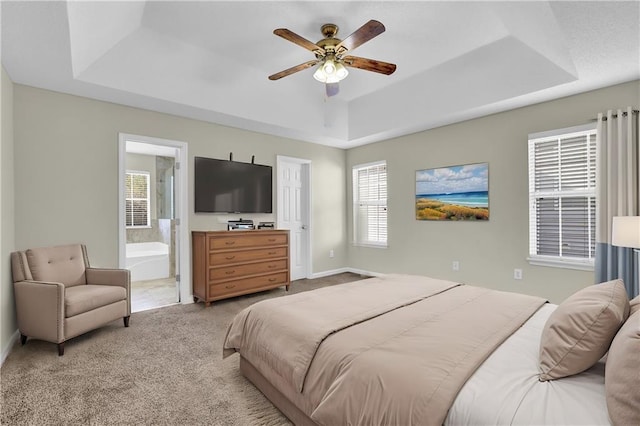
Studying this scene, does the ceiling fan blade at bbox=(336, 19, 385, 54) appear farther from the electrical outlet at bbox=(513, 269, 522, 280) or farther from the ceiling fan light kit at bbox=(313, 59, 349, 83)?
the electrical outlet at bbox=(513, 269, 522, 280)

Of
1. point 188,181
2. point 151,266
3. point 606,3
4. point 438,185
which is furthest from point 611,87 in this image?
point 151,266

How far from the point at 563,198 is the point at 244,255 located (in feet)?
12.9

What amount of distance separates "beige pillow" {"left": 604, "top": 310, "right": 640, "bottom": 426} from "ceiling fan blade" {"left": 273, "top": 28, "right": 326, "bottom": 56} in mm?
2590

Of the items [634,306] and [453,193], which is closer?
[634,306]

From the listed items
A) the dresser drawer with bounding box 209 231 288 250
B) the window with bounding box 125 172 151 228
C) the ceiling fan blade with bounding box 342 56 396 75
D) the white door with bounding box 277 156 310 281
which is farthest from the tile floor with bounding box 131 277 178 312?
the ceiling fan blade with bounding box 342 56 396 75

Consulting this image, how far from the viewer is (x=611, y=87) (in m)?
3.24

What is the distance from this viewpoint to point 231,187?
4609 mm

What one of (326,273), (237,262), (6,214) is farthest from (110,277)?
(326,273)

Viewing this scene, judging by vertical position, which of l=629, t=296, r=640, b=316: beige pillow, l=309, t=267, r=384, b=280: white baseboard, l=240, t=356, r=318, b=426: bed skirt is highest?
l=629, t=296, r=640, b=316: beige pillow

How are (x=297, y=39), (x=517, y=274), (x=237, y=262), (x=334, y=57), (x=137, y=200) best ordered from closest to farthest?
(x=297, y=39)
(x=334, y=57)
(x=517, y=274)
(x=237, y=262)
(x=137, y=200)

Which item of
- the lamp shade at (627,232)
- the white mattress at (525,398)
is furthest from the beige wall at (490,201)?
the white mattress at (525,398)

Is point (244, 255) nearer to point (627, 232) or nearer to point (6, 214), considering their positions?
point (6, 214)

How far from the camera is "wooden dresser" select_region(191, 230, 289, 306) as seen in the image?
4004mm

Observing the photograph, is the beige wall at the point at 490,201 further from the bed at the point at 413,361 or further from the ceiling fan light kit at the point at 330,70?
the ceiling fan light kit at the point at 330,70
